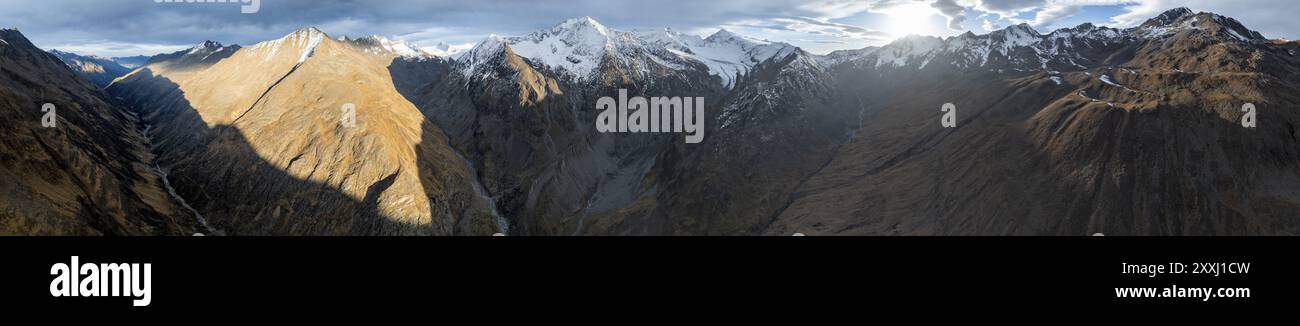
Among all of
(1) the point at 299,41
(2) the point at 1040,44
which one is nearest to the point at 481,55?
(1) the point at 299,41

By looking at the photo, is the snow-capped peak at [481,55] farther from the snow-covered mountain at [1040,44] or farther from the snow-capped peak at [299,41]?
the snow-covered mountain at [1040,44]

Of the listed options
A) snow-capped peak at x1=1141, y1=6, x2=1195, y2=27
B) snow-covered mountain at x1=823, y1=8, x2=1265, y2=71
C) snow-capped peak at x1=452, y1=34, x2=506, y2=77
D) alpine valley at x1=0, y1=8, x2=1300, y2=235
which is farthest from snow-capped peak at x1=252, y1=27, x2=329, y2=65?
snow-capped peak at x1=1141, y1=6, x2=1195, y2=27

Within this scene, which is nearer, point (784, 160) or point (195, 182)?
point (195, 182)

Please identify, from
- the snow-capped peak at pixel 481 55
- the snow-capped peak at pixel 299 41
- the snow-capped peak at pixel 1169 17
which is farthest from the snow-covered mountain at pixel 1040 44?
the snow-capped peak at pixel 299 41

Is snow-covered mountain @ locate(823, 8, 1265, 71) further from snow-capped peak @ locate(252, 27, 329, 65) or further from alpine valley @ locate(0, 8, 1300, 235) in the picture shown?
snow-capped peak @ locate(252, 27, 329, 65)

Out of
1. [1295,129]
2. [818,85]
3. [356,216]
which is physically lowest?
[356,216]
